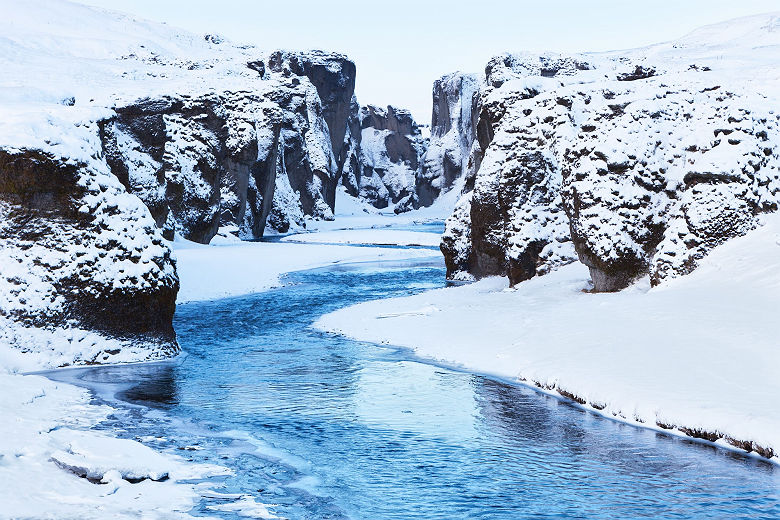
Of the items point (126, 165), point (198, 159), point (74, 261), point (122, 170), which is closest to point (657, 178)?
point (74, 261)

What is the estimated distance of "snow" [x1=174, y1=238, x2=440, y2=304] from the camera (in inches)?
1507

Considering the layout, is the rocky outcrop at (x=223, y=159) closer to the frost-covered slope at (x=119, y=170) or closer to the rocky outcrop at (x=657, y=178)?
the frost-covered slope at (x=119, y=170)

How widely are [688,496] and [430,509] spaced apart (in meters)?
3.73

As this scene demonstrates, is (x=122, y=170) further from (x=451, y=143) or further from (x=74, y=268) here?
(x=451, y=143)

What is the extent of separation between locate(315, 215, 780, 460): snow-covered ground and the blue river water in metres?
0.68

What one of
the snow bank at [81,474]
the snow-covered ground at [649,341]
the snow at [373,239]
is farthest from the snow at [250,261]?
the snow bank at [81,474]

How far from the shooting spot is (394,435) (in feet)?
49.0

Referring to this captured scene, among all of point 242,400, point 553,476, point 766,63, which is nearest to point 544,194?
point 766,63

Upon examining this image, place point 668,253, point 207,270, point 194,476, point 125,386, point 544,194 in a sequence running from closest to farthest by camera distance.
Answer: point 194,476 < point 125,386 < point 668,253 < point 544,194 < point 207,270

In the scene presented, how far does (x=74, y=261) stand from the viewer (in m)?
21.3

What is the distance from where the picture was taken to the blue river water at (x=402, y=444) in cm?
1134

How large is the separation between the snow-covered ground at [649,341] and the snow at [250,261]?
11.2 metres

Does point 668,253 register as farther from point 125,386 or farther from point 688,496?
point 125,386

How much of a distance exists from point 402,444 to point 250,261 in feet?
122
